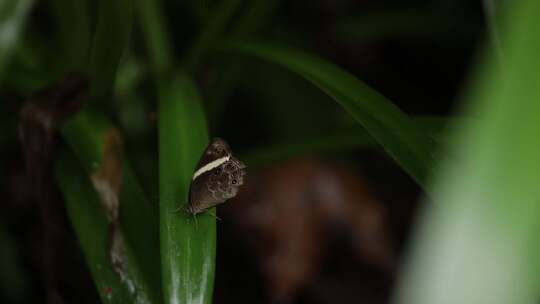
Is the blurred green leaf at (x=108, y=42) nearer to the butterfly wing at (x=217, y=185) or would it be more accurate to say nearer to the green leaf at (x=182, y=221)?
the green leaf at (x=182, y=221)

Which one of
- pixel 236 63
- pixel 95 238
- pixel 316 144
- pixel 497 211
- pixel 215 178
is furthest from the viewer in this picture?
pixel 236 63

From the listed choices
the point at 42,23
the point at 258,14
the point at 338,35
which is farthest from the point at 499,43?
the point at 42,23

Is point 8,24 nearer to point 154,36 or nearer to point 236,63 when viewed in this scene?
point 154,36

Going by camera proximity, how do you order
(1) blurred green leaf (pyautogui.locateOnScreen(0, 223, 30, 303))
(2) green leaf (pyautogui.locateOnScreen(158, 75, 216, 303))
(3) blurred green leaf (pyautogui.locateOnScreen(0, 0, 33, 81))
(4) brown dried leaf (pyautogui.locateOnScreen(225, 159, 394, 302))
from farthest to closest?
1. (4) brown dried leaf (pyautogui.locateOnScreen(225, 159, 394, 302))
2. (1) blurred green leaf (pyautogui.locateOnScreen(0, 223, 30, 303))
3. (3) blurred green leaf (pyautogui.locateOnScreen(0, 0, 33, 81))
4. (2) green leaf (pyautogui.locateOnScreen(158, 75, 216, 303))

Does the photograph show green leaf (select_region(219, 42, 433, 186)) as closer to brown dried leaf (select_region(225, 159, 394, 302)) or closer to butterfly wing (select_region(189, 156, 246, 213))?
butterfly wing (select_region(189, 156, 246, 213))

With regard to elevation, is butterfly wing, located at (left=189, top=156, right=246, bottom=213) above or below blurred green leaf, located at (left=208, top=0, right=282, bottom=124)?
below

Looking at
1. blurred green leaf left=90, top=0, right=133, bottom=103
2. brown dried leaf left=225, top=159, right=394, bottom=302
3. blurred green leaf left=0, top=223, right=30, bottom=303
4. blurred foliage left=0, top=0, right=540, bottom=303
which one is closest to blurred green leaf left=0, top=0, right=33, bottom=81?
blurred foliage left=0, top=0, right=540, bottom=303

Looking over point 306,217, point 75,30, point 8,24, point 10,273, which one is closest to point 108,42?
point 8,24
